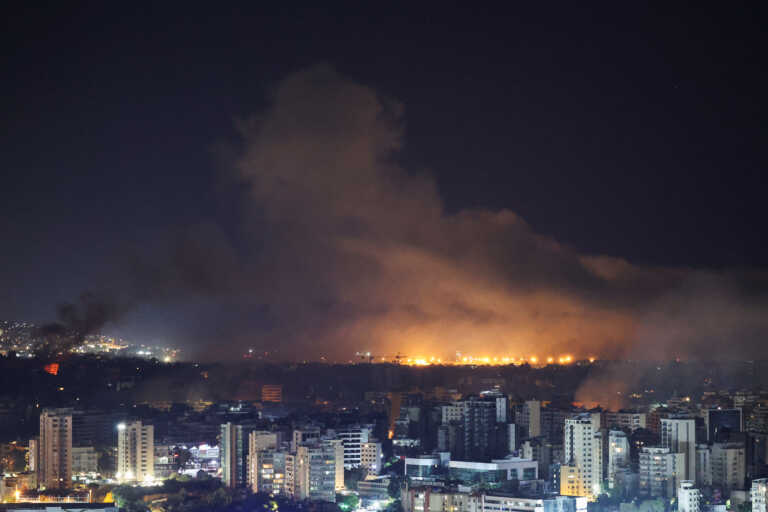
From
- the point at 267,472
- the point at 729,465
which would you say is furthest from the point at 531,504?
the point at 267,472

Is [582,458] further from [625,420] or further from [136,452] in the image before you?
[136,452]

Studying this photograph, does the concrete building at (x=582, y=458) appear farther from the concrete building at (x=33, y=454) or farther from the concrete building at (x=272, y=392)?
the concrete building at (x=272, y=392)

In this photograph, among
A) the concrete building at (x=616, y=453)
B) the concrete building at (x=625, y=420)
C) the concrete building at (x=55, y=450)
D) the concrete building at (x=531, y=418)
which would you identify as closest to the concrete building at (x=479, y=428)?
the concrete building at (x=531, y=418)

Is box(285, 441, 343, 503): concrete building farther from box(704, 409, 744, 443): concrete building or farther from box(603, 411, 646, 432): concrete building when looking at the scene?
box(704, 409, 744, 443): concrete building

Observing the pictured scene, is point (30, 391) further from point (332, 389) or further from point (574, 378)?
point (574, 378)

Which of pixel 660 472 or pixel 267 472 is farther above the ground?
pixel 660 472

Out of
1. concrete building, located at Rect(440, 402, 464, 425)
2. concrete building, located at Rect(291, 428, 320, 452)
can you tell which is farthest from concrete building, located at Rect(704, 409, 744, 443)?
concrete building, located at Rect(291, 428, 320, 452)
